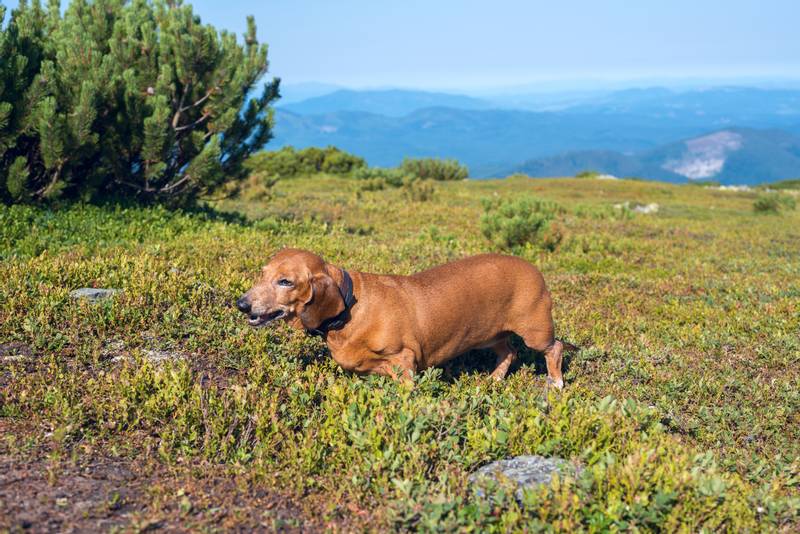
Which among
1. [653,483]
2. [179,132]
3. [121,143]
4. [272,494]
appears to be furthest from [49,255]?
[653,483]

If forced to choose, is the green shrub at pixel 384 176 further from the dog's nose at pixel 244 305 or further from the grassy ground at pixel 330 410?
the dog's nose at pixel 244 305

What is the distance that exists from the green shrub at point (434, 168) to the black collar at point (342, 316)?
133 ft

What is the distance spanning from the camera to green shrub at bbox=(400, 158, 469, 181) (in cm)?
4725

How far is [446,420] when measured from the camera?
5.59 m

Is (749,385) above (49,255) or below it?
below

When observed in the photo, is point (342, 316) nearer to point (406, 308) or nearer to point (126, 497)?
point (406, 308)

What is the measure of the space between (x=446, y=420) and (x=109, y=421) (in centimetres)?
286

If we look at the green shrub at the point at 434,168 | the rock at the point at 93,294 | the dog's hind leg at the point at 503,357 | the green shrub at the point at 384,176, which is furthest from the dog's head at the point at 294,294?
the green shrub at the point at 434,168

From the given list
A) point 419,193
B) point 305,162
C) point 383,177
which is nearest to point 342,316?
point 419,193

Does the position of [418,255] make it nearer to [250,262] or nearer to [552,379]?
[250,262]

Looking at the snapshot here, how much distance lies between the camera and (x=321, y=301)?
5902 millimetres

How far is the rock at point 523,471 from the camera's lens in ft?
15.4

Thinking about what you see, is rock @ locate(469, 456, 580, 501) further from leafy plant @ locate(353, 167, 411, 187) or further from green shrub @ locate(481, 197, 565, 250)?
leafy plant @ locate(353, 167, 411, 187)

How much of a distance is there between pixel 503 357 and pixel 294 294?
10.4 ft
